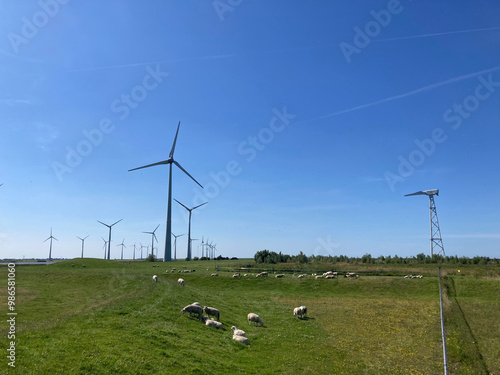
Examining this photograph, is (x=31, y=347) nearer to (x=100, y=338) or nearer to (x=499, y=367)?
(x=100, y=338)

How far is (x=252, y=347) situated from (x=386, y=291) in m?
32.8

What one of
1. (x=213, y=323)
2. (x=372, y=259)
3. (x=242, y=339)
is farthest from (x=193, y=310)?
(x=372, y=259)

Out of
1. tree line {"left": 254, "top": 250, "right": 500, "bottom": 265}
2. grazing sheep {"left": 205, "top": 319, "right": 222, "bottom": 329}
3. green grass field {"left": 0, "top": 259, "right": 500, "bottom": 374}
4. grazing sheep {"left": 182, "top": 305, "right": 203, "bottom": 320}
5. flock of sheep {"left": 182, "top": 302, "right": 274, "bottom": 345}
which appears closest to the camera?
green grass field {"left": 0, "top": 259, "right": 500, "bottom": 374}

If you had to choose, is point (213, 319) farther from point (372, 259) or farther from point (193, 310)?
point (372, 259)

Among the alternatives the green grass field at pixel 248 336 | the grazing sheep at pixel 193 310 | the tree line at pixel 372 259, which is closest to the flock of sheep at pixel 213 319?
the grazing sheep at pixel 193 310

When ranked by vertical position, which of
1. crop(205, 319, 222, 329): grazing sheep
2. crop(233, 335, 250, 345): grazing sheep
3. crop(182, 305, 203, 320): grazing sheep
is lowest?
crop(233, 335, 250, 345): grazing sheep

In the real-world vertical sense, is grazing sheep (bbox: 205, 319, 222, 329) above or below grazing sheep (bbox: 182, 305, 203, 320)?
below

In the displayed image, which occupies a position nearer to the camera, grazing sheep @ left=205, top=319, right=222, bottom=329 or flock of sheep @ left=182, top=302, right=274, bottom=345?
flock of sheep @ left=182, top=302, right=274, bottom=345

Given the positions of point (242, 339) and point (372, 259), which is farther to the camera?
point (372, 259)

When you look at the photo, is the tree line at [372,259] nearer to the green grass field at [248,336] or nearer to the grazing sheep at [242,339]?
the green grass field at [248,336]

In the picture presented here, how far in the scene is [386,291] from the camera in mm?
48500

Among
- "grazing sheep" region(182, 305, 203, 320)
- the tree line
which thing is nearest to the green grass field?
"grazing sheep" region(182, 305, 203, 320)

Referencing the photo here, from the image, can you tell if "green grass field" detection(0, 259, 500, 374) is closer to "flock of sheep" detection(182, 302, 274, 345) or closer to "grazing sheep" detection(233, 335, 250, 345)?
"grazing sheep" detection(233, 335, 250, 345)

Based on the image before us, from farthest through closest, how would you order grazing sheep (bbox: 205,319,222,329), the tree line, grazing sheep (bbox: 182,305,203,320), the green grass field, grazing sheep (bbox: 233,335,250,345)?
the tree line → grazing sheep (bbox: 182,305,203,320) → grazing sheep (bbox: 205,319,222,329) → grazing sheep (bbox: 233,335,250,345) → the green grass field
